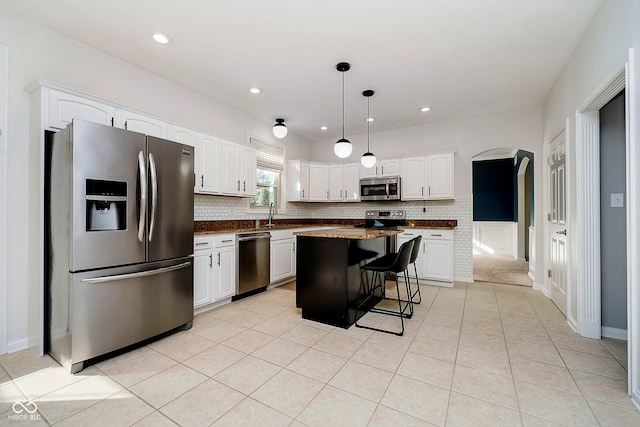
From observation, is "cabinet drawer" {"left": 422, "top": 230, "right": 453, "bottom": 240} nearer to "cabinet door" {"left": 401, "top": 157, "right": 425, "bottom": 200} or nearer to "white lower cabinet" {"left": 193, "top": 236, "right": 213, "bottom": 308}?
"cabinet door" {"left": 401, "top": 157, "right": 425, "bottom": 200}

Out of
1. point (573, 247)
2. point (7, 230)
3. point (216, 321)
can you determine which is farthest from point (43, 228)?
point (573, 247)

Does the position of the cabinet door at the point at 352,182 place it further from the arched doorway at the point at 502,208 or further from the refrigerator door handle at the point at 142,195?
the refrigerator door handle at the point at 142,195

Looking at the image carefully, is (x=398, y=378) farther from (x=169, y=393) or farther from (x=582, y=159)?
(x=582, y=159)

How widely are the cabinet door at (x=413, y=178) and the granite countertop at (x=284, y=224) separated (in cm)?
53

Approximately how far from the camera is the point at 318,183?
5.65 m

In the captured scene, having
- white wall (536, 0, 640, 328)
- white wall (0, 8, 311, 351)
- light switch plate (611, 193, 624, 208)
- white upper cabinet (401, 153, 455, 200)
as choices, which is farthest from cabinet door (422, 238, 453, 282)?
white wall (0, 8, 311, 351)

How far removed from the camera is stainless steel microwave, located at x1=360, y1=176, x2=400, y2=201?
4910 mm

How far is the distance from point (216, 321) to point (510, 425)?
2.60 m

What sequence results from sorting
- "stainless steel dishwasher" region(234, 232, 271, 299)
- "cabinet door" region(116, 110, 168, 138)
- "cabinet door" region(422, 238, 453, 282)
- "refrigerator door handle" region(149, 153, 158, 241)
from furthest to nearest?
"cabinet door" region(422, 238, 453, 282), "stainless steel dishwasher" region(234, 232, 271, 299), "cabinet door" region(116, 110, 168, 138), "refrigerator door handle" region(149, 153, 158, 241)

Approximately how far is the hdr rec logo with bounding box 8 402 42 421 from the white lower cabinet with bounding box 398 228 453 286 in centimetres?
441

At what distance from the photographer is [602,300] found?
2633mm

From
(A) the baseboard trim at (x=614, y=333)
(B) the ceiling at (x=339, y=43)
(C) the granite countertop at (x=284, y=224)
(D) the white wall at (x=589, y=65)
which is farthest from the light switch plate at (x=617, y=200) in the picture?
(C) the granite countertop at (x=284, y=224)

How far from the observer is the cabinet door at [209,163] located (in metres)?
3.49

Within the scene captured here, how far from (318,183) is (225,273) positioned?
2.78 metres
